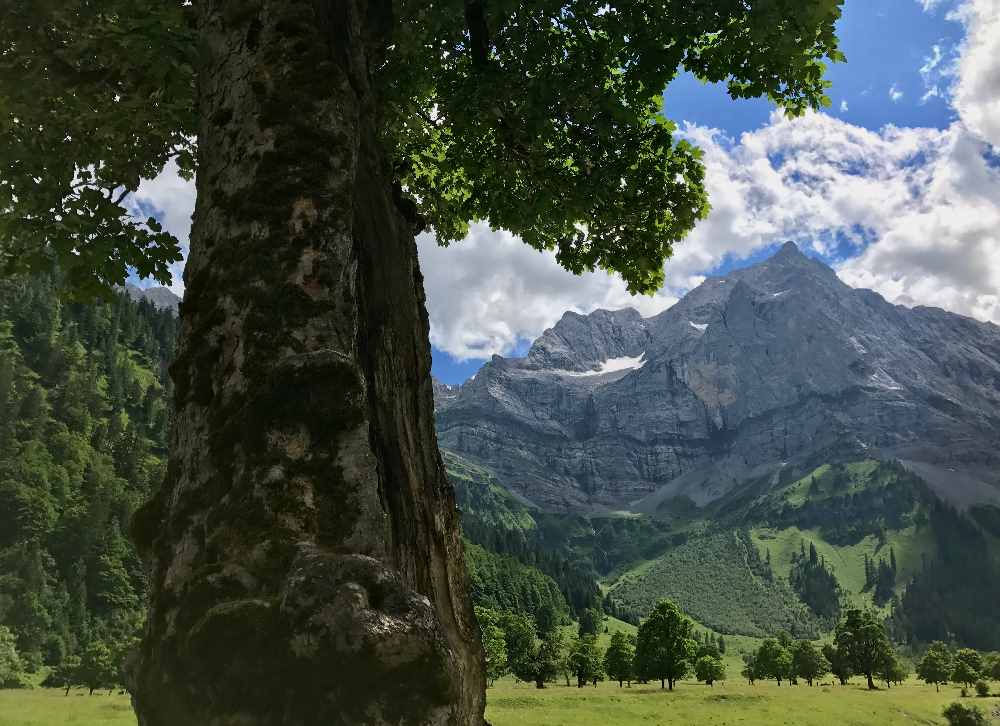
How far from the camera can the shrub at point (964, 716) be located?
244 feet

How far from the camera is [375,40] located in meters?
8.10

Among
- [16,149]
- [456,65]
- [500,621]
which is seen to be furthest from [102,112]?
[500,621]

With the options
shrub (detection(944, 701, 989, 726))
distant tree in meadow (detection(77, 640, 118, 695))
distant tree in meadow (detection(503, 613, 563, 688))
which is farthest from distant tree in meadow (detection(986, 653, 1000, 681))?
distant tree in meadow (detection(77, 640, 118, 695))

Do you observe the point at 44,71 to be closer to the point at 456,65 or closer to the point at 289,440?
the point at 456,65

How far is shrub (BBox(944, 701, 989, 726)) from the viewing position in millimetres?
74500

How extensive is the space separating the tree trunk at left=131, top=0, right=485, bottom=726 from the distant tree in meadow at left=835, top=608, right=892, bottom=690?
442 ft

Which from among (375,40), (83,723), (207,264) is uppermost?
(375,40)

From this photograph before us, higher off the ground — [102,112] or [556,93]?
[556,93]

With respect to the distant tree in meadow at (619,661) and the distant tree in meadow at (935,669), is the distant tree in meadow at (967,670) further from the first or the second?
the distant tree in meadow at (619,661)

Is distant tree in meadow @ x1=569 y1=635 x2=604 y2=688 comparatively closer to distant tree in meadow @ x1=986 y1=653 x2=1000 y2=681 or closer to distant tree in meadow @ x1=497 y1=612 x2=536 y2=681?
distant tree in meadow @ x1=497 y1=612 x2=536 y2=681

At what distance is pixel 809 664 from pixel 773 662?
6.93m

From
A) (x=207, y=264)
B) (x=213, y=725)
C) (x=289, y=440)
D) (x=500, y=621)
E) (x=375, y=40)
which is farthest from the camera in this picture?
(x=500, y=621)

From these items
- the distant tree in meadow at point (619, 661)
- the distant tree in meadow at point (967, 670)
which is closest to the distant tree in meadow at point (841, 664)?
the distant tree in meadow at point (967, 670)

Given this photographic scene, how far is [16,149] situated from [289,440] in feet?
24.2
